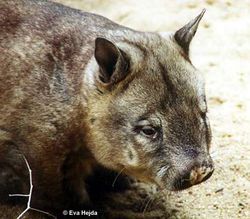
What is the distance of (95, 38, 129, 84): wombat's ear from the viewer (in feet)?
12.4

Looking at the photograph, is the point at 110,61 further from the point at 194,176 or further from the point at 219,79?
the point at 219,79

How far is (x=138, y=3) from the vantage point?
274 inches

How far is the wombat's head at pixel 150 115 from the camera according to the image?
379cm

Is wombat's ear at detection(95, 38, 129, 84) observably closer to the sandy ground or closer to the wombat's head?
the wombat's head

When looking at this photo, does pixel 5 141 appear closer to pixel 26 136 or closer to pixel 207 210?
pixel 26 136

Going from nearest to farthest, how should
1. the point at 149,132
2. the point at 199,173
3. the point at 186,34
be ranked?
the point at 199,173 → the point at 149,132 → the point at 186,34

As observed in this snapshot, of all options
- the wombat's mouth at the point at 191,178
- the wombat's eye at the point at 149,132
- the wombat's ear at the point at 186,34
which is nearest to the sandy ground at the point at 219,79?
the wombat's mouth at the point at 191,178

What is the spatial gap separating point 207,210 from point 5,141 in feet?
4.63

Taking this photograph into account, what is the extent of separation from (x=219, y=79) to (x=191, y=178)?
2130 mm

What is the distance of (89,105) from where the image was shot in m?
4.07

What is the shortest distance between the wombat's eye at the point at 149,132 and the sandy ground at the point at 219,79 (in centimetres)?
79

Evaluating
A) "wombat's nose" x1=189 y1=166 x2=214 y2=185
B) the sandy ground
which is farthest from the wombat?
the sandy ground

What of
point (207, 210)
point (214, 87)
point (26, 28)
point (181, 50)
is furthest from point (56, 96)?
point (214, 87)

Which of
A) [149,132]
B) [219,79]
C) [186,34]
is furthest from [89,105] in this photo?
[219,79]
